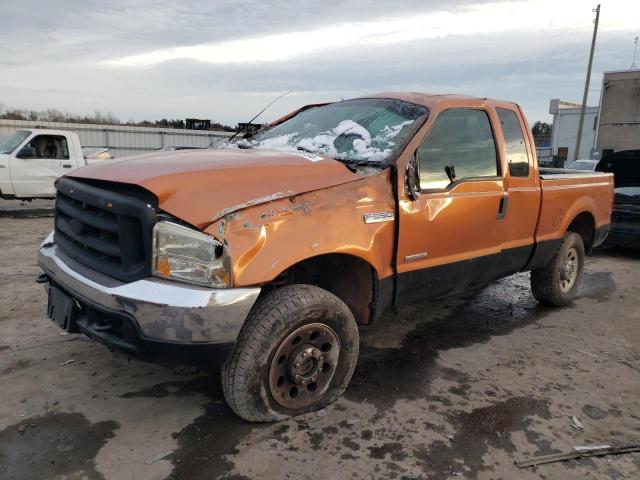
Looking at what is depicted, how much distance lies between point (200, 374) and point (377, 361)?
4.26 ft

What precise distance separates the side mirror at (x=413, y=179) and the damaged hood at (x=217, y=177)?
374 millimetres

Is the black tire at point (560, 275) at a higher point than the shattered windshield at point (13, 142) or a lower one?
lower

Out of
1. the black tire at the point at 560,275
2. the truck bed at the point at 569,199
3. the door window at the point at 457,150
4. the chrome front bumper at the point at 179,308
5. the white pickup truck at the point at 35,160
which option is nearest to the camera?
the chrome front bumper at the point at 179,308

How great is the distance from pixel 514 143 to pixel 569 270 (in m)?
1.88

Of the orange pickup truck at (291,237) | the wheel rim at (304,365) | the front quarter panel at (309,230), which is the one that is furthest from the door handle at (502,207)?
the wheel rim at (304,365)

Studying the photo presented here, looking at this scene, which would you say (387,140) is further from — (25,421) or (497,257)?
(25,421)

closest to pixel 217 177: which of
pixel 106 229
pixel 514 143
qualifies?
pixel 106 229

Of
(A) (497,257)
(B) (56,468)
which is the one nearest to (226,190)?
(B) (56,468)

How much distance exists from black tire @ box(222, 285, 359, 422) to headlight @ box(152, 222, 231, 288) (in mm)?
339

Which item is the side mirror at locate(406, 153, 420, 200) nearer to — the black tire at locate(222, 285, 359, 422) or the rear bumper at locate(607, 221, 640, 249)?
the black tire at locate(222, 285, 359, 422)

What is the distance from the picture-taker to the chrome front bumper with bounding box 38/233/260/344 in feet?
7.73

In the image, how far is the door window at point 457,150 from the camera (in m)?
3.48

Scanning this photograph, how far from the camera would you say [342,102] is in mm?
4207

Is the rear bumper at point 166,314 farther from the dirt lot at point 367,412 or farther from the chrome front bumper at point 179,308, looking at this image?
the dirt lot at point 367,412
